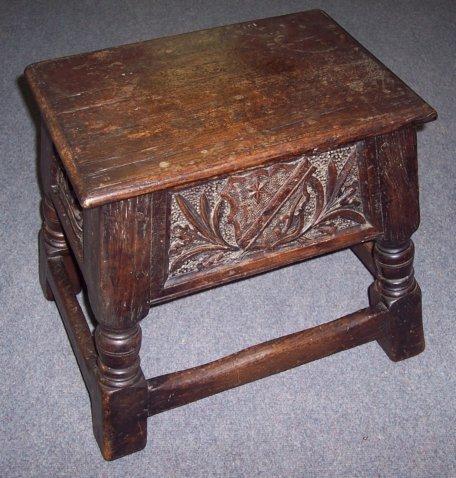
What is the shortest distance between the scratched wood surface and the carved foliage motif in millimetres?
51

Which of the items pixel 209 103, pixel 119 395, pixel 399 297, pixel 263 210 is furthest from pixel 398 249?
pixel 119 395

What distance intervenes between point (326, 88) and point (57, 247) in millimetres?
569

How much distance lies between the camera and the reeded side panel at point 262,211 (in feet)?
3.73

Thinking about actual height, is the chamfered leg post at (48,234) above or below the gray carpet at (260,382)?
above

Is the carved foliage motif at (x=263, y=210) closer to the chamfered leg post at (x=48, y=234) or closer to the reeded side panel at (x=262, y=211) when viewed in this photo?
the reeded side panel at (x=262, y=211)

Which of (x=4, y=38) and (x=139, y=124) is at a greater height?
(x=139, y=124)

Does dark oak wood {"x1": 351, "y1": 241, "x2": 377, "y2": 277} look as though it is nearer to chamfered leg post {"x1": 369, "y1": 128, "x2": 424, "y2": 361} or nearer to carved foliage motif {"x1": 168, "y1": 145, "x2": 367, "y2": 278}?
chamfered leg post {"x1": 369, "y1": 128, "x2": 424, "y2": 361}

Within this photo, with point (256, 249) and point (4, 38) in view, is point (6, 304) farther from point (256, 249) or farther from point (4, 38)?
point (4, 38)

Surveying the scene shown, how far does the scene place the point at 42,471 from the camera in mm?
1314

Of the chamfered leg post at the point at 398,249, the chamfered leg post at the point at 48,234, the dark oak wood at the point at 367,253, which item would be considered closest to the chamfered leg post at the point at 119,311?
the chamfered leg post at the point at 48,234

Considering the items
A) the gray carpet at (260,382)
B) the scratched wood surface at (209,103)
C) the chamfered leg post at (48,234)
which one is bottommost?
the gray carpet at (260,382)

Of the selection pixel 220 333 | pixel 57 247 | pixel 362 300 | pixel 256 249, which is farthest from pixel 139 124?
pixel 362 300

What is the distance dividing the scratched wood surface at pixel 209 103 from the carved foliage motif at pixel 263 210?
0.05 m

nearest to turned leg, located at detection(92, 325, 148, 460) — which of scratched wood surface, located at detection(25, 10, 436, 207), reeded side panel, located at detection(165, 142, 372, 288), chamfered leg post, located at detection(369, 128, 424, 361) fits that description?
reeded side panel, located at detection(165, 142, 372, 288)
